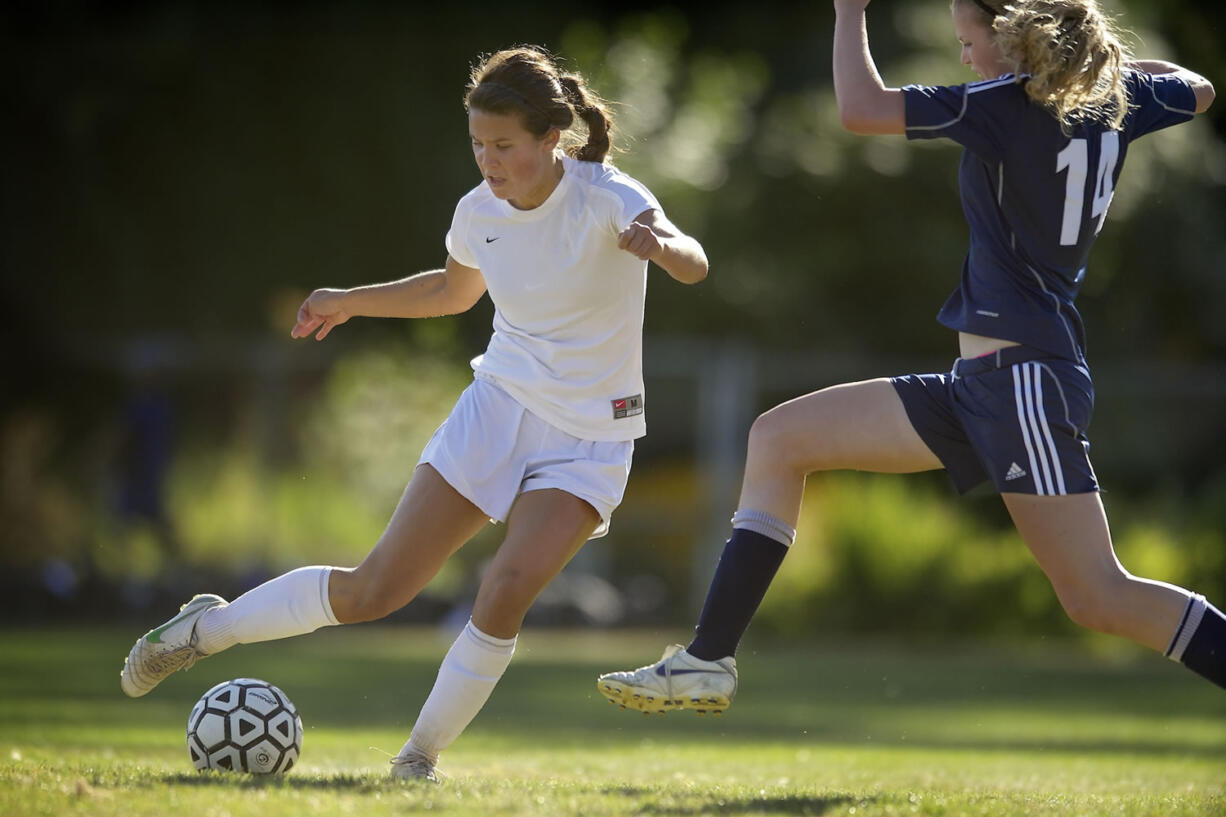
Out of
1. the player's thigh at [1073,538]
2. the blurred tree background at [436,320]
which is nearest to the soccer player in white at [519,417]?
the player's thigh at [1073,538]

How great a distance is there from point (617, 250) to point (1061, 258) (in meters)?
1.33

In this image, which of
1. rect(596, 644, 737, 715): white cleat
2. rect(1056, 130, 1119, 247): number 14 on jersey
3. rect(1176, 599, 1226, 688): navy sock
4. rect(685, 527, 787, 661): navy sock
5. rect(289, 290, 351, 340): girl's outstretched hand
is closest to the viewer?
rect(1176, 599, 1226, 688): navy sock

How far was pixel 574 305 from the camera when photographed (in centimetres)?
486

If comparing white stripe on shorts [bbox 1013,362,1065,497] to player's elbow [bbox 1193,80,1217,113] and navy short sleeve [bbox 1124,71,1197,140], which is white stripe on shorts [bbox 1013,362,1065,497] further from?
player's elbow [bbox 1193,80,1217,113]

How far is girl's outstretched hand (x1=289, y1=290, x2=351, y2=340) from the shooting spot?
5.18 meters

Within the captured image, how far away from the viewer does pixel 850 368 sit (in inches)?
642

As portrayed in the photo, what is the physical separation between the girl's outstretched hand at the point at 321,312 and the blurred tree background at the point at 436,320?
31.3ft

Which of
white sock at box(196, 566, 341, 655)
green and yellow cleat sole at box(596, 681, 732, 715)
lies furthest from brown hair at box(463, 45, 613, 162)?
green and yellow cleat sole at box(596, 681, 732, 715)

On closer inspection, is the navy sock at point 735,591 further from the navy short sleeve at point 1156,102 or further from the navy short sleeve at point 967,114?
the navy short sleeve at point 1156,102

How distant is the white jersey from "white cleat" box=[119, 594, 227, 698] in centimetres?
127

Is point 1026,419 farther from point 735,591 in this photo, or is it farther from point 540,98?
point 540,98

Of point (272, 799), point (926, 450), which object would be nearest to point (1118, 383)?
point (926, 450)

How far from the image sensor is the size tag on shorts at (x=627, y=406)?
4867 mm

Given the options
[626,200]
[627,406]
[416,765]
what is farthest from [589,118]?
[416,765]
